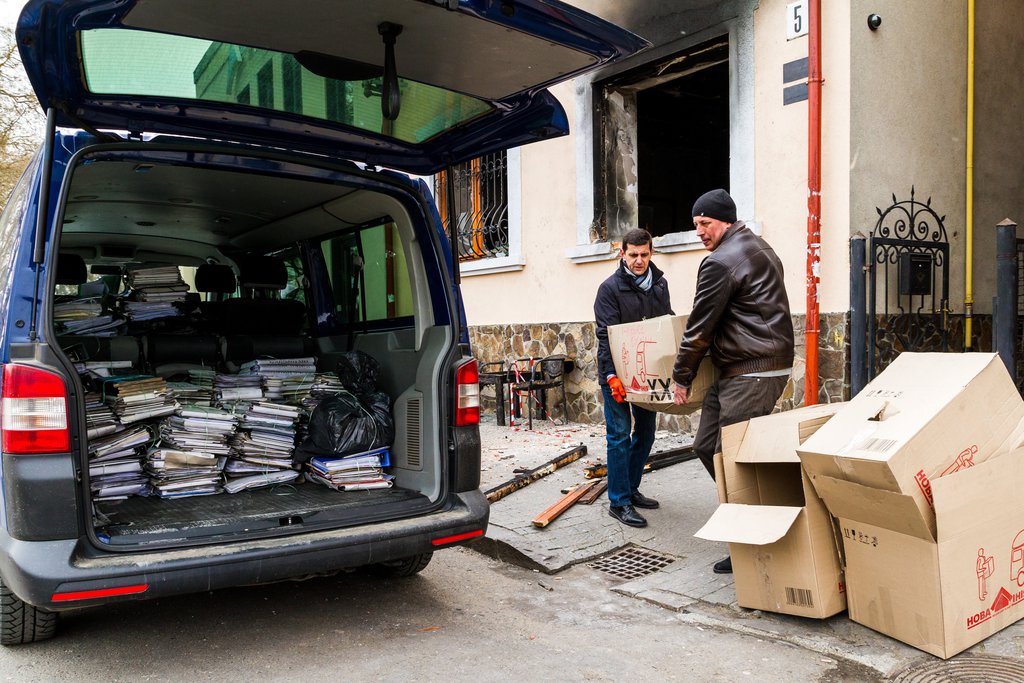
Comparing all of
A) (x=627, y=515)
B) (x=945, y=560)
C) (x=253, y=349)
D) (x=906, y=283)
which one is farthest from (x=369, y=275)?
Result: (x=906, y=283)

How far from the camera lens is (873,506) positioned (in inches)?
120

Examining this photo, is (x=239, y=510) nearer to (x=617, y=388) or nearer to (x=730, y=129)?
(x=617, y=388)

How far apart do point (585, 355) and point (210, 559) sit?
18.4 ft

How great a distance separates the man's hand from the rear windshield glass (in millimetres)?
1716

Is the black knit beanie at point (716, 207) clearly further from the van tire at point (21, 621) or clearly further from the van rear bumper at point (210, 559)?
the van tire at point (21, 621)

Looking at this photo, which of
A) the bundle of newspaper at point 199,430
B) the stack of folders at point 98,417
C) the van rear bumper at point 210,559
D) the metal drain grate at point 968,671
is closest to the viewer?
the van rear bumper at point 210,559

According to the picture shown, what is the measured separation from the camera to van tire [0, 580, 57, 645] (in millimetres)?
3215

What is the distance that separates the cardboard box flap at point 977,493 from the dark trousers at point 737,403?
1.04 meters

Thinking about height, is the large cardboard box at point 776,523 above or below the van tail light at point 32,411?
below

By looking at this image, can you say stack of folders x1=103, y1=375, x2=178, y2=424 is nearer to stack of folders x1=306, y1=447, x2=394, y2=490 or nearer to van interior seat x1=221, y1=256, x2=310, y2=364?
stack of folders x1=306, y1=447, x2=394, y2=490

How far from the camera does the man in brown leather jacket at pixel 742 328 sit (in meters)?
3.90

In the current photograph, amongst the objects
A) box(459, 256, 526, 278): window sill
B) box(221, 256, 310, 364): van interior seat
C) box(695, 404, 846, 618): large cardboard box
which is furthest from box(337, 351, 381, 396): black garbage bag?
box(459, 256, 526, 278): window sill

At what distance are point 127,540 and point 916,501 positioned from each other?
2900 mm

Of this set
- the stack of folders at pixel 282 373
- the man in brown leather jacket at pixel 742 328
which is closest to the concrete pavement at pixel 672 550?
the man in brown leather jacket at pixel 742 328
